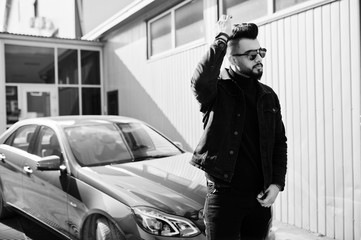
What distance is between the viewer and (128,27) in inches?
396

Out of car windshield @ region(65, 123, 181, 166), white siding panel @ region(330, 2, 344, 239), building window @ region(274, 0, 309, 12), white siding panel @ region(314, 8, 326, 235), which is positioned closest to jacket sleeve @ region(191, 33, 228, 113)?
car windshield @ region(65, 123, 181, 166)

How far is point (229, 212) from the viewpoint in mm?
1873

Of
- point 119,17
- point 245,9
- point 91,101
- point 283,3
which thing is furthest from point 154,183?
point 91,101

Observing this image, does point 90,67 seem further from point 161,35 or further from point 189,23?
point 189,23

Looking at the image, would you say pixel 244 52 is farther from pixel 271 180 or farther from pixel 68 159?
pixel 68 159

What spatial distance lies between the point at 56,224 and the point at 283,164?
2.44 metres

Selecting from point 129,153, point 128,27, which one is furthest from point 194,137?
point 128,27

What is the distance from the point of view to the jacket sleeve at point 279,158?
2.05m

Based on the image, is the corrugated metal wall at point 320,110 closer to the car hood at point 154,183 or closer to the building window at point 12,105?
the car hood at point 154,183

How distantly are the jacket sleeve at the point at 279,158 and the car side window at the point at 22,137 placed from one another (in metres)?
3.20

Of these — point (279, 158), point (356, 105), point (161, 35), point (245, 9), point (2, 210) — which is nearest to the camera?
point (279, 158)

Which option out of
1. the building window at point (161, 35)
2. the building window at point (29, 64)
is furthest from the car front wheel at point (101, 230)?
the building window at point (29, 64)

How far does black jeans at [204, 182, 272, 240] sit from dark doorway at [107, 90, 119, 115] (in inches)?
380

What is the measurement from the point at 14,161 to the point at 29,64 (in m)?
7.95
